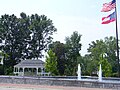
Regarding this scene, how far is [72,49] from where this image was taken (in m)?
66.5

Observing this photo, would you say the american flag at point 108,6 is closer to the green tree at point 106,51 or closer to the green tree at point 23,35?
the green tree at point 106,51

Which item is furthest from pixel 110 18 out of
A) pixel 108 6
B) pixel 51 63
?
pixel 51 63

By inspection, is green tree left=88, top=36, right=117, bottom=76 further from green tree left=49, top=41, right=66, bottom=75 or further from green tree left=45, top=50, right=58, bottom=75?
green tree left=45, top=50, right=58, bottom=75

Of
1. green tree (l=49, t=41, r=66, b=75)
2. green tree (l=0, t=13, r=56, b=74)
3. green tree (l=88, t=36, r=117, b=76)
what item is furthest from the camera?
green tree (l=0, t=13, r=56, b=74)

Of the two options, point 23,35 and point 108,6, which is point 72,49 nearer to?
point 23,35

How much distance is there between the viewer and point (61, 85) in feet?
79.5

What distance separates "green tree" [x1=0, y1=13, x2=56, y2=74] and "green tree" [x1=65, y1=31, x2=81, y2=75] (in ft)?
22.8

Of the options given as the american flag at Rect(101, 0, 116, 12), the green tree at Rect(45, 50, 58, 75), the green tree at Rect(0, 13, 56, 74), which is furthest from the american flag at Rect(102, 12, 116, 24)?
the green tree at Rect(0, 13, 56, 74)

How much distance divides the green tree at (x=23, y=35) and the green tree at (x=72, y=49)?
694 centimetres

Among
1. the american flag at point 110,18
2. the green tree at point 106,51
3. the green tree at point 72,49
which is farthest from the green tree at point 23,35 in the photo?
the american flag at point 110,18

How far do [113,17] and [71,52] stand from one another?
3677 centimetres

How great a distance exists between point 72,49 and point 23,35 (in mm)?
12506

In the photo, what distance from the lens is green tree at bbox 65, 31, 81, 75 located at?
6279cm

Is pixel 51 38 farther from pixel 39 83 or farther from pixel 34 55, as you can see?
pixel 39 83
